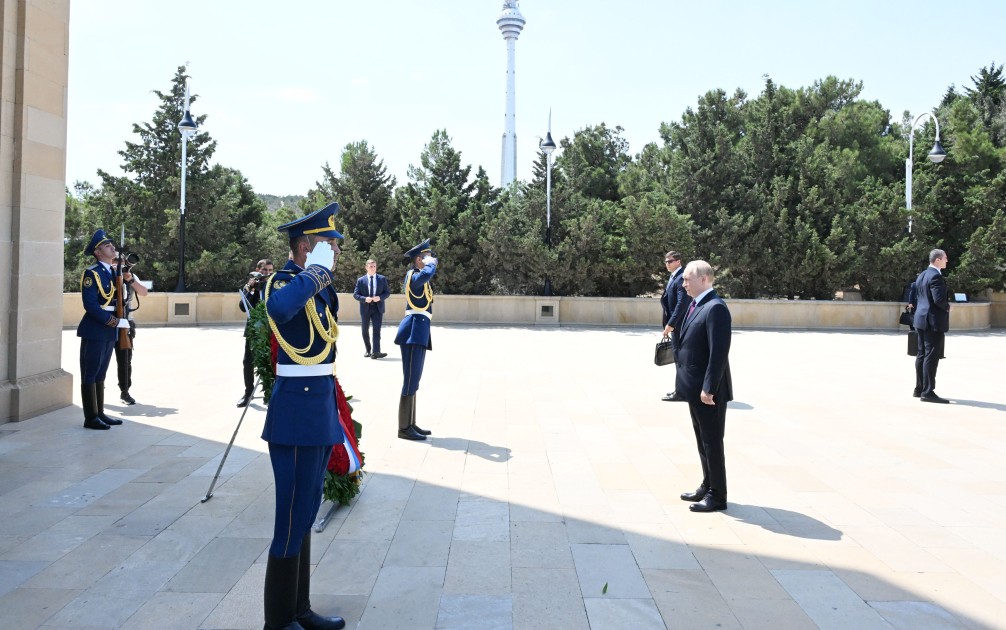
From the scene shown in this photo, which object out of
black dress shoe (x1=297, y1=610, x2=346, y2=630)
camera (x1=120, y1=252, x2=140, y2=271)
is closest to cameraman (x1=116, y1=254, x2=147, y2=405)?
camera (x1=120, y1=252, x2=140, y2=271)

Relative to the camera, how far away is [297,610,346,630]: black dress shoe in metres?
3.66

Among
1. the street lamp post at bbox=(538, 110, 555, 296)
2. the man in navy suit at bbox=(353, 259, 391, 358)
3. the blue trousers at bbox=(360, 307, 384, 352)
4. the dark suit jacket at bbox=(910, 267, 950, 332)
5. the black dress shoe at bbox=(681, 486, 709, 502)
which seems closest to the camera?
the black dress shoe at bbox=(681, 486, 709, 502)

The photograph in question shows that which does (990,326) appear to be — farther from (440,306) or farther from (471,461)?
(471,461)

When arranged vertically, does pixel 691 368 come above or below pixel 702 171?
below

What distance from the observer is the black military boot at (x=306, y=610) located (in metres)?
3.66

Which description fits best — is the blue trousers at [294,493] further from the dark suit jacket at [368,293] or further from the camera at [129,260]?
the dark suit jacket at [368,293]

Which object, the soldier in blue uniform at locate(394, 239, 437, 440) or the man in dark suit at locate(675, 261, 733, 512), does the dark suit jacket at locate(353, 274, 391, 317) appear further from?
the man in dark suit at locate(675, 261, 733, 512)

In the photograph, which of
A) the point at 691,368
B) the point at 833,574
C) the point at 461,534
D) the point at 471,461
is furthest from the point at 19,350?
the point at 833,574

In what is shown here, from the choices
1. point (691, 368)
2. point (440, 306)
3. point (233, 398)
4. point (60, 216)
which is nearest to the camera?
point (691, 368)

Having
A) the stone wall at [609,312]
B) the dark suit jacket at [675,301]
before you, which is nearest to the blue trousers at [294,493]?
the dark suit jacket at [675,301]

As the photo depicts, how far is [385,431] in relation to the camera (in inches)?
323

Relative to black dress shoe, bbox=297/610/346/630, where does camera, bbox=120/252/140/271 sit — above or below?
above

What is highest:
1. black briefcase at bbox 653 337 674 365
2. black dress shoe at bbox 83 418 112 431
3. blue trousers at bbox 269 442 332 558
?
black briefcase at bbox 653 337 674 365

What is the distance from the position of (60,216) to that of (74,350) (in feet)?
20.4
